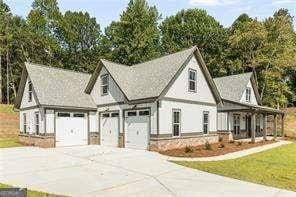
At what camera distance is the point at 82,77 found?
3250 cm


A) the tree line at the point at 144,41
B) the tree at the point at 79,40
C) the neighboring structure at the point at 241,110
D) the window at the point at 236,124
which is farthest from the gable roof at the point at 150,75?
the tree at the point at 79,40

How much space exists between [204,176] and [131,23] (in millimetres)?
47516

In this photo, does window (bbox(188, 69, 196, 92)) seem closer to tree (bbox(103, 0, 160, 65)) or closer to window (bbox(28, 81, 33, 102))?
window (bbox(28, 81, 33, 102))

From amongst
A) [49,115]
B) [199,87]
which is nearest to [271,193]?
[199,87]

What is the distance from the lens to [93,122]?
28594 millimetres

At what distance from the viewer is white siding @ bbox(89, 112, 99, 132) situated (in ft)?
93.1

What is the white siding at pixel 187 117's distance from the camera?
2323cm

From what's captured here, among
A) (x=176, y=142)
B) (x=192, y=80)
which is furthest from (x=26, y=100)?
(x=192, y=80)

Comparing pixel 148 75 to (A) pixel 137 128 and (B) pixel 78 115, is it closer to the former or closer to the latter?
(A) pixel 137 128

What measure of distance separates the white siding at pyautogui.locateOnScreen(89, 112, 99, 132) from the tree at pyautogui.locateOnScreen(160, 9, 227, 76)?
32.8 m

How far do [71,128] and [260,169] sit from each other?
15.7 metres

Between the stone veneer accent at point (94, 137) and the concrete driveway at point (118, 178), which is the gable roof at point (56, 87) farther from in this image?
the concrete driveway at point (118, 178)

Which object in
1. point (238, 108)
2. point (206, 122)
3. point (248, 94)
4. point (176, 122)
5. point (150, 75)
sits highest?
point (150, 75)

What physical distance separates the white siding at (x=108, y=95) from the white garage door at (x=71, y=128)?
179 cm
